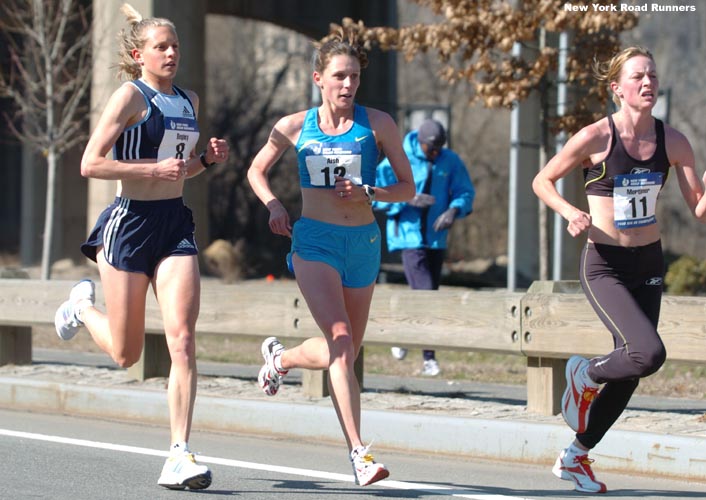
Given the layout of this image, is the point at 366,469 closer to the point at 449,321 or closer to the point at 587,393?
the point at 587,393

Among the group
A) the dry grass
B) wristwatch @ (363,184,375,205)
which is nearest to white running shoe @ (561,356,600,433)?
wristwatch @ (363,184,375,205)

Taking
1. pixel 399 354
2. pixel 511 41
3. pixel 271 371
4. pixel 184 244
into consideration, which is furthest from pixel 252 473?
pixel 511 41

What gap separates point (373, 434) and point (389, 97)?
20284 millimetres

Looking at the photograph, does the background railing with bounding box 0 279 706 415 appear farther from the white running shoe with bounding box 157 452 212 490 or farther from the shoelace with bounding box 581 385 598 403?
the white running shoe with bounding box 157 452 212 490

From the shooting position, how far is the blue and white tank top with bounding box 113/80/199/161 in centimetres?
650

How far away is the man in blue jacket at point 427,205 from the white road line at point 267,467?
155 inches

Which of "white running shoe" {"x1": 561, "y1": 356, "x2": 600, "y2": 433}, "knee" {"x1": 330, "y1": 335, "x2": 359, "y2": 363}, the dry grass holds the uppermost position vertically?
"knee" {"x1": 330, "y1": 335, "x2": 359, "y2": 363}

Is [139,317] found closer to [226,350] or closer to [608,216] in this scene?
[608,216]

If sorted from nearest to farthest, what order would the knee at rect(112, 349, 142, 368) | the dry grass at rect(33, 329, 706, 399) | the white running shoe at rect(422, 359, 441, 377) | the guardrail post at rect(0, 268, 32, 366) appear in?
the knee at rect(112, 349, 142, 368) → the dry grass at rect(33, 329, 706, 399) → the guardrail post at rect(0, 268, 32, 366) → the white running shoe at rect(422, 359, 441, 377)

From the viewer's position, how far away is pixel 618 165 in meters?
6.28

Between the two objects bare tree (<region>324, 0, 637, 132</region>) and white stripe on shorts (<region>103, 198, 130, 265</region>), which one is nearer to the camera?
white stripe on shorts (<region>103, 198, 130, 265</region>)

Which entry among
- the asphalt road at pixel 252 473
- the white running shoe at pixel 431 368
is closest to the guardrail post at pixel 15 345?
the asphalt road at pixel 252 473

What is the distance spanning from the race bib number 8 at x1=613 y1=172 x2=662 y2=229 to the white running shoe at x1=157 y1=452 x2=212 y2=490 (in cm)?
227

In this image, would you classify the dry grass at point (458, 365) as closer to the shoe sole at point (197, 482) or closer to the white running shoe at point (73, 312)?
the white running shoe at point (73, 312)
